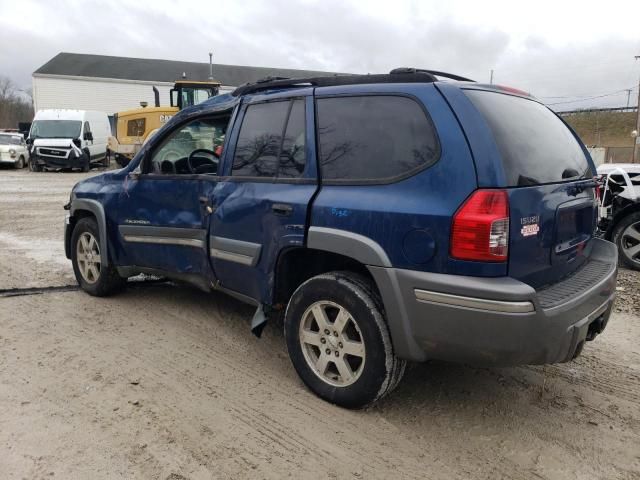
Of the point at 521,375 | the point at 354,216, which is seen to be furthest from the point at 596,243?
the point at 354,216

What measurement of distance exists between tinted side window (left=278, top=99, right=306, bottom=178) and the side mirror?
1.67m

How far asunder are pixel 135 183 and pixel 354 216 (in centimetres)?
241

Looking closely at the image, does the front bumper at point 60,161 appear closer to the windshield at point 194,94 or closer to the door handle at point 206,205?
the windshield at point 194,94

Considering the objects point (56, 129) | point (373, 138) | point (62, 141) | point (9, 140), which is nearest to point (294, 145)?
point (373, 138)

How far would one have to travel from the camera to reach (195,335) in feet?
14.0

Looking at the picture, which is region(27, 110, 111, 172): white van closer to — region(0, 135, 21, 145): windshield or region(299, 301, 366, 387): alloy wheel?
region(0, 135, 21, 145): windshield

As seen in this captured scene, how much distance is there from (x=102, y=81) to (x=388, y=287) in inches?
1934

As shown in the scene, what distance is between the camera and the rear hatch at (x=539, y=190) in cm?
262

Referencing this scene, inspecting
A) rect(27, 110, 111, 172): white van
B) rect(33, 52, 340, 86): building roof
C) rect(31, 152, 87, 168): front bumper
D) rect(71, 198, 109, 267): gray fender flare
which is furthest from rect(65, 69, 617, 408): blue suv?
rect(33, 52, 340, 86): building roof

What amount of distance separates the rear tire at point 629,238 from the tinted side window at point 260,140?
15.5 ft

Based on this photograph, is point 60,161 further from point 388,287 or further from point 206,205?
point 388,287

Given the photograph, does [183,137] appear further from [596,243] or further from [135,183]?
[596,243]

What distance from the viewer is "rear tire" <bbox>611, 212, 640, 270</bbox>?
6.26m

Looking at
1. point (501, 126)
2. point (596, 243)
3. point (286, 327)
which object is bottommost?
point (286, 327)
